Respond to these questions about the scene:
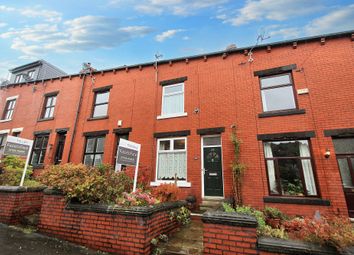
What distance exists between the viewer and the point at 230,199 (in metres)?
7.52

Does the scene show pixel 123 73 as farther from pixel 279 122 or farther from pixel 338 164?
pixel 338 164

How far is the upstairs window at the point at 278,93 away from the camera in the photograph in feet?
27.4

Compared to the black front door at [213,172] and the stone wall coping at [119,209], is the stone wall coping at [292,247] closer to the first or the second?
the stone wall coping at [119,209]

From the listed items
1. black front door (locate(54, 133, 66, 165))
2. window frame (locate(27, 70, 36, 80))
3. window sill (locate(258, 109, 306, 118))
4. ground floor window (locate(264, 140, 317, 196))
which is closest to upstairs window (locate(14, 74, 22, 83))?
window frame (locate(27, 70, 36, 80))

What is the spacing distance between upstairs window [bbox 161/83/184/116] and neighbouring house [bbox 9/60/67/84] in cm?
1163

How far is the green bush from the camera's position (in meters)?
5.00

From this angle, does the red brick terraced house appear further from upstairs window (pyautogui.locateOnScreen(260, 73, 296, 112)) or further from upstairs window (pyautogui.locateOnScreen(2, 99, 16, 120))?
upstairs window (pyautogui.locateOnScreen(2, 99, 16, 120))

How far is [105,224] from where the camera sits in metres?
4.54

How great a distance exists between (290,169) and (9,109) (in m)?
19.0

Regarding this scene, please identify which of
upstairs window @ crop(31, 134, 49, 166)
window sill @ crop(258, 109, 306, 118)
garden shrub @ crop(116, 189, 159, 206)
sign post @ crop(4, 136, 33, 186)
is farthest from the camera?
upstairs window @ crop(31, 134, 49, 166)

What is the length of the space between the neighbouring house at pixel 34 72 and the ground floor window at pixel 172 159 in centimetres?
1293

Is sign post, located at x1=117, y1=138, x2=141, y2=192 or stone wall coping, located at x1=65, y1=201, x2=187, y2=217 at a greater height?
sign post, located at x1=117, y1=138, x2=141, y2=192

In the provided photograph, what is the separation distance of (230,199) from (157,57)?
8.29 meters

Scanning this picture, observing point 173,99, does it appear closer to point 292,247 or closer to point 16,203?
point 16,203
